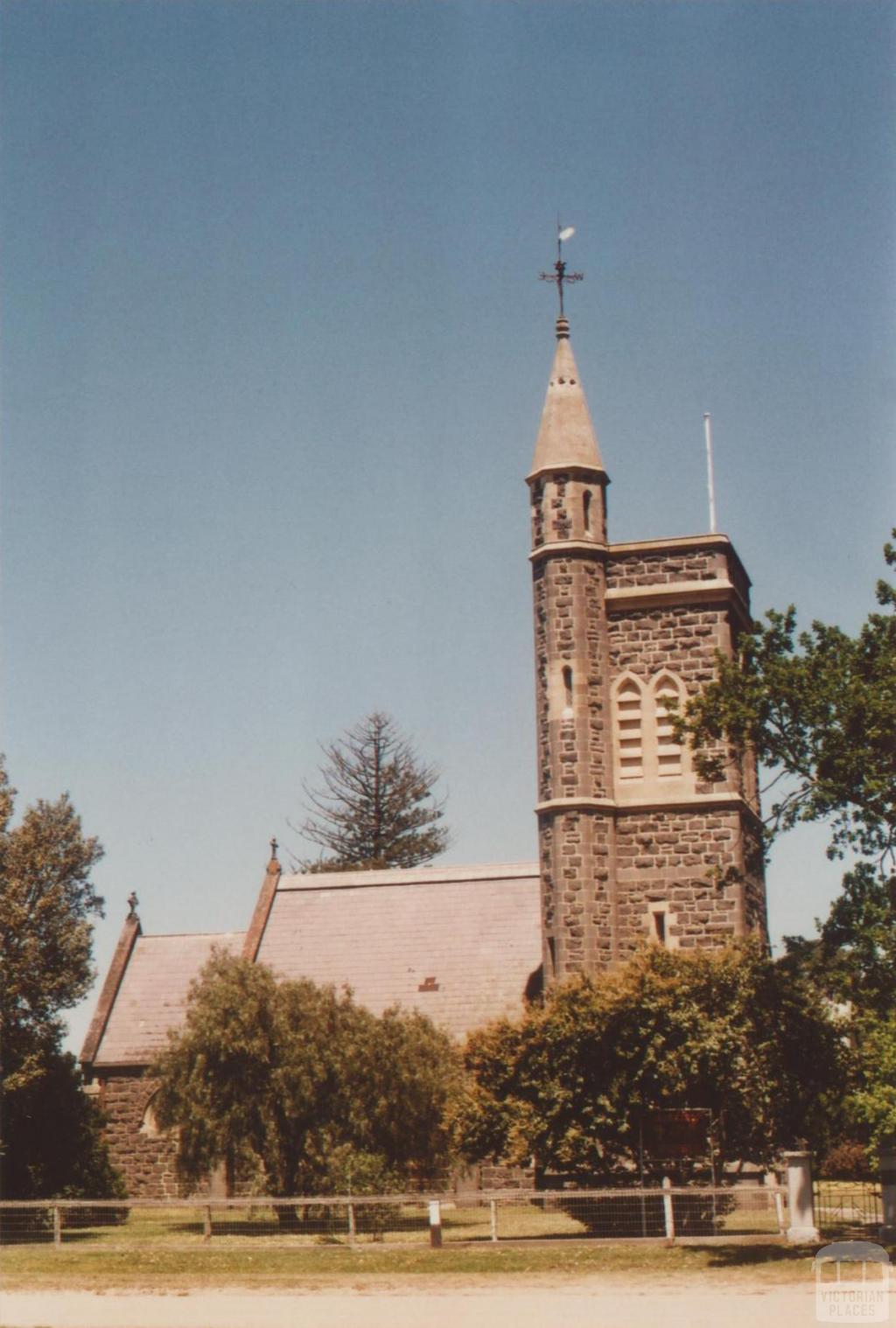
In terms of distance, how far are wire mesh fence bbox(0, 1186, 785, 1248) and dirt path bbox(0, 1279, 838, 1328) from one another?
377 cm

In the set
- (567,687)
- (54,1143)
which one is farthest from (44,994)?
(567,687)

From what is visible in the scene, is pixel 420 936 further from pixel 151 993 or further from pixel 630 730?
pixel 630 730

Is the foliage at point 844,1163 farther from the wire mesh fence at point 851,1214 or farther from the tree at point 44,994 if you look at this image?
the tree at point 44,994

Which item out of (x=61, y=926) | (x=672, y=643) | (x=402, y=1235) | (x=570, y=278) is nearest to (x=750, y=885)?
(x=672, y=643)

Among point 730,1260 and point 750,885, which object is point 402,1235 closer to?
point 730,1260

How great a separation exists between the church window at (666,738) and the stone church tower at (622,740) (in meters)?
0.03

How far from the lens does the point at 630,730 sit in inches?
1220

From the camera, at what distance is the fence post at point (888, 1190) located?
2102 cm

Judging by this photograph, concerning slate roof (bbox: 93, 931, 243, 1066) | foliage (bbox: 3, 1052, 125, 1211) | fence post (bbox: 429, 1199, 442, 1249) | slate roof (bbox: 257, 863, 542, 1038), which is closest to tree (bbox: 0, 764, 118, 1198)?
foliage (bbox: 3, 1052, 125, 1211)

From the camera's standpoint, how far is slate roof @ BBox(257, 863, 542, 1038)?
34469mm

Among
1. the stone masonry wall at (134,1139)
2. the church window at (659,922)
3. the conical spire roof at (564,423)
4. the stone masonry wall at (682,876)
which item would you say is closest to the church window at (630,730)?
the stone masonry wall at (682,876)

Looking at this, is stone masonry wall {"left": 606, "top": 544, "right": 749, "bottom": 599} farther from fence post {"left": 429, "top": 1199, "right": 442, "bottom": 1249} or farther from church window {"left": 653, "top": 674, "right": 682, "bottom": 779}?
fence post {"left": 429, "top": 1199, "right": 442, "bottom": 1249}

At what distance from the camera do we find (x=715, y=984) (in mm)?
25219

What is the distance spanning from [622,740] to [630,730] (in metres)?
0.27
